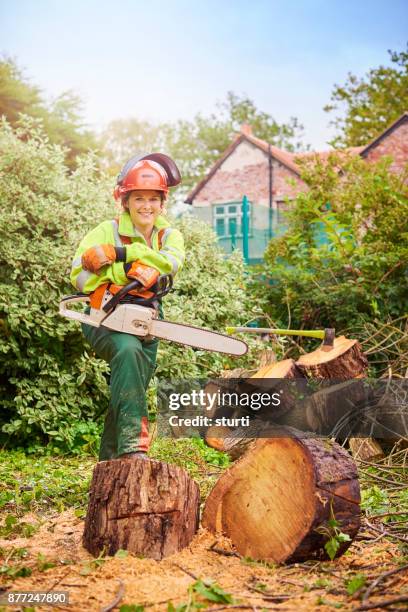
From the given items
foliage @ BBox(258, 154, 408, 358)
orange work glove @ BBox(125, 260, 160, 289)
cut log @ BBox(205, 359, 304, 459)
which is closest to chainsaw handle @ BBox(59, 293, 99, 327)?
orange work glove @ BBox(125, 260, 160, 289)

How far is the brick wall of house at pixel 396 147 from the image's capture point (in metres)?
18.2

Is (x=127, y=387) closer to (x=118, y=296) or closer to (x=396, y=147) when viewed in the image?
(x=118, y=296)

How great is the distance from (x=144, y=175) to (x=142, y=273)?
1.58 ft

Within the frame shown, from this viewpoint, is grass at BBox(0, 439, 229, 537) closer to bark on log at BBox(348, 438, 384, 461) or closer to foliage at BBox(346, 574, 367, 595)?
bark on log at BBox(348, 438, 384, 461)

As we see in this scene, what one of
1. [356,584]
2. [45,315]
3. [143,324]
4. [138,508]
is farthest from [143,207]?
[45,315]

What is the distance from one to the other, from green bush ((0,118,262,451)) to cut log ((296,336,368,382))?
3.77 ft

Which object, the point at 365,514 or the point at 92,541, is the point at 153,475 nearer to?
the point at 92,541

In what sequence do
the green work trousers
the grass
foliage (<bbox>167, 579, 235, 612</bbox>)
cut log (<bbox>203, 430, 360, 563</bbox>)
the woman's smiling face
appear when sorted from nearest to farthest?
1. foliage (<bbox>167, 579, 235, 612</bbox>)
2. cut log (<bbox>203, 430, 360, 563</bbox>)
3. the green work trousers
4. the woman's smiling face
5. the grass


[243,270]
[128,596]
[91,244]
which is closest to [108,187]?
[243,270]

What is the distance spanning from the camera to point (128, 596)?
2.51 meters

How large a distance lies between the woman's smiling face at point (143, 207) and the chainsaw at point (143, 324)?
330 mm

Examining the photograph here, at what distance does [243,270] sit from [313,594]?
16.9 ft

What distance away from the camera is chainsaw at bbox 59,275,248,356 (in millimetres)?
3207

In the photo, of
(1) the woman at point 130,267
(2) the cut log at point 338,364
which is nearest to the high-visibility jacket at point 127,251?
(1) the woman at point 130,267
